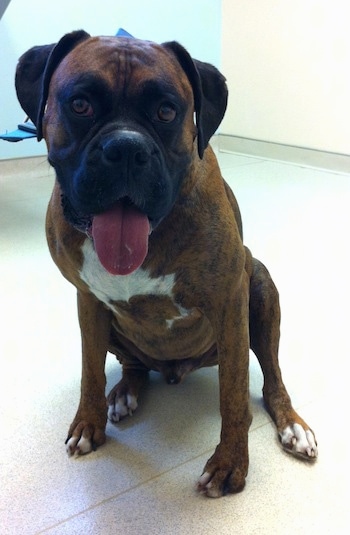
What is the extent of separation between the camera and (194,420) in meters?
1.46

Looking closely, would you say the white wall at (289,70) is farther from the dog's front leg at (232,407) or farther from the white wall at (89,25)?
the dog's front leg at (232,407)

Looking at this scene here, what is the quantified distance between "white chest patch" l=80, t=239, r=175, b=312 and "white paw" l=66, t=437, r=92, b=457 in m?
0.37

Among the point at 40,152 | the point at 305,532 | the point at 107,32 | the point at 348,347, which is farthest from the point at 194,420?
the point at 107,32

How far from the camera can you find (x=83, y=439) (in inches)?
52.9

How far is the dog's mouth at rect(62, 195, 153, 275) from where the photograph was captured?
1045 millimetres

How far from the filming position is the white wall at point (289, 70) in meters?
3.96

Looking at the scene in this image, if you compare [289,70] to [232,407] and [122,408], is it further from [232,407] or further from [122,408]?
[232,407]

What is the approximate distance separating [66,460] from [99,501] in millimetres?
171

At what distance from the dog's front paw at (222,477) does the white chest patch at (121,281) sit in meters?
0.37

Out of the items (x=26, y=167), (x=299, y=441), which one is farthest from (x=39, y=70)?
(x=26, y=167)

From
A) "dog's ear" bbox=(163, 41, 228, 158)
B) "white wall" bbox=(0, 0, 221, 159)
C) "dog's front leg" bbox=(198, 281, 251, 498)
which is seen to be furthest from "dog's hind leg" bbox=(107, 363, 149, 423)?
"white wall" bbox=(0, 0, 221, 159)

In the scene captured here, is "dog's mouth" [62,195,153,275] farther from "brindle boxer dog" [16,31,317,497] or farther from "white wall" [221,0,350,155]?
"white wall" [221,0,350,155]

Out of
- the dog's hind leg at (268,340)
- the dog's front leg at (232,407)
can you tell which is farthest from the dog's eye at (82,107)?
the dog's hind leg at (268,340)

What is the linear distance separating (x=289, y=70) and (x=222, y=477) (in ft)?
12.3
